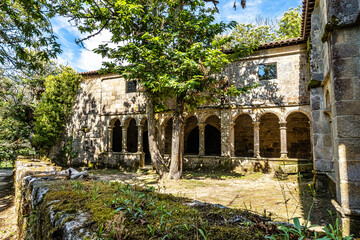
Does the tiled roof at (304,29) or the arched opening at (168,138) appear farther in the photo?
the arched opening at (168,138)

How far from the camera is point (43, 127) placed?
13.1m

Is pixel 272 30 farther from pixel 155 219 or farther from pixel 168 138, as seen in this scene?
pixel 155 219

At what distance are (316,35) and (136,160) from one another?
982cm

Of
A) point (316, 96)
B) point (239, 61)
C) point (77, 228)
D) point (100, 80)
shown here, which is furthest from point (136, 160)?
point (77, 228)

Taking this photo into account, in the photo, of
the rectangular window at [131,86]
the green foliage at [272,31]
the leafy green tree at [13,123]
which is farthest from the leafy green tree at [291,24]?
the leafy green tree at [13,123]

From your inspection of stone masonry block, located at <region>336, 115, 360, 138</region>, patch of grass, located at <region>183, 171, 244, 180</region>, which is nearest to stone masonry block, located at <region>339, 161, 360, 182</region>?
stone masonry block, located at <region>336, 115, 360, 138</region>

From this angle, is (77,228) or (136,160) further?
(136,160)

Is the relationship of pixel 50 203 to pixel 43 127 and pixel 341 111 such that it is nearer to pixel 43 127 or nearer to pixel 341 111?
pixel 341 111

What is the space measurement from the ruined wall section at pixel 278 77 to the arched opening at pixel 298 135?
89.3 inches

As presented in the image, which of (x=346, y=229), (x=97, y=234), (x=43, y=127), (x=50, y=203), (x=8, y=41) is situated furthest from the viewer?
(x=43, y=127)

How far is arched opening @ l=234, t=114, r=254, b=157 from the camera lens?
12562mm

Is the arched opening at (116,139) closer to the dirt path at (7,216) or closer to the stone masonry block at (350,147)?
the dirt path at (7,216)

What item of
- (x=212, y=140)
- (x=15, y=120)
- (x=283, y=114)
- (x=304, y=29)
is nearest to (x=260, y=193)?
(x=283, y=114)

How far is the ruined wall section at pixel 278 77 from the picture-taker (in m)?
9.24
